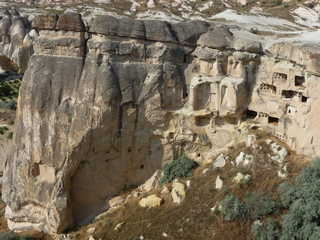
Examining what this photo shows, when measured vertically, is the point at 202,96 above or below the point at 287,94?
below

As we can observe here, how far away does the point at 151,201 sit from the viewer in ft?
47.3

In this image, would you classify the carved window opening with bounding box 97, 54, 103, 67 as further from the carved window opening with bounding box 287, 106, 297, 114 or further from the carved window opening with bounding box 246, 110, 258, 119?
the carved window opening with bounding box 287, 106, 297, 114

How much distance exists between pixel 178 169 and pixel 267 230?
537 cm

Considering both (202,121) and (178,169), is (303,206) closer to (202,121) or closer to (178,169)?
(178,169)

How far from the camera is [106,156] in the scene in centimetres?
1570

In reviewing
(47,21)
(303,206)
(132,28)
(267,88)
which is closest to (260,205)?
(303,206)

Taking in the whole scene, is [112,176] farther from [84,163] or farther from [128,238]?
[128,238]

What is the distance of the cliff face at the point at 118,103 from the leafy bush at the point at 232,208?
367cm

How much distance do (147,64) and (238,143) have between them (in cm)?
586

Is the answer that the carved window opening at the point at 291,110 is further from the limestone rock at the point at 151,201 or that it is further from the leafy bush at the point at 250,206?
the limestone rock at the point at 151,201

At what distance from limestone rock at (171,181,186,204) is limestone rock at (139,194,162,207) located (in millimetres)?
706

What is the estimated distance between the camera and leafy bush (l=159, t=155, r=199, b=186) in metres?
15.5

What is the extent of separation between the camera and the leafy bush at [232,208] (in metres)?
12.2

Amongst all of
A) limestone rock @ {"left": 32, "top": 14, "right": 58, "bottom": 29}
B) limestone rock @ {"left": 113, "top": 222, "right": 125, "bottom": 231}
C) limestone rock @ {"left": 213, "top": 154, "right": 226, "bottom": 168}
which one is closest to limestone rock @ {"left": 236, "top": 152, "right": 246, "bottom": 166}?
limestone rock @ {"left": 213, "top": 154, "right": 226, "bottom": 168}
